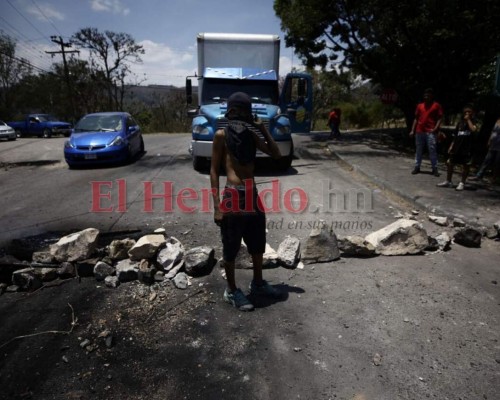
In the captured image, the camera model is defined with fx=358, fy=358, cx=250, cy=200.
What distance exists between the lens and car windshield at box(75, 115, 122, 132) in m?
10.8

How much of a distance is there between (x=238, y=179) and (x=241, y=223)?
1.24 feet

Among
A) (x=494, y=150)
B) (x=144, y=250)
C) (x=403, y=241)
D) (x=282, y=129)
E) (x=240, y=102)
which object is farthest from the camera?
(x=282, y=129)

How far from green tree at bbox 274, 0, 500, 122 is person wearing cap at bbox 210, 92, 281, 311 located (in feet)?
36.9

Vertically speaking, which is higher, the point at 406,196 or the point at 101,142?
the point at 101,142

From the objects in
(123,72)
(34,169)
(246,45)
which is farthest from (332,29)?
(123,72)

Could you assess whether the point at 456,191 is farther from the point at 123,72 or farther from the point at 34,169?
the point at 123,72

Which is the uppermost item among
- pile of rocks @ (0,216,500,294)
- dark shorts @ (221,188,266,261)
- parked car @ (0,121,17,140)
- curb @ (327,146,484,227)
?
parked car @ (0,121,17,140)

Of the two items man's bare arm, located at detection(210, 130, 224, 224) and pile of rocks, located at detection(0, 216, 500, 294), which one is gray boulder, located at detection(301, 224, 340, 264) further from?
man's bare arm, located at detection(210, 130, 224, 224)

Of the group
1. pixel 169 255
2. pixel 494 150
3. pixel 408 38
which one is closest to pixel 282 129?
pixel 494 150

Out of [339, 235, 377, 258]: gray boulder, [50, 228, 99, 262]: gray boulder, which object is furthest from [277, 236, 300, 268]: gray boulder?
[50, 228, 99, 262]: gray boulder

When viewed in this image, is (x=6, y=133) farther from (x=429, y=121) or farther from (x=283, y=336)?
(x=283, y=336)

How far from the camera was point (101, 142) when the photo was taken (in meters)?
10.1

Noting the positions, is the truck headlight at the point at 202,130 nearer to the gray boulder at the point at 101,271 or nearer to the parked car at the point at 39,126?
the gray boulder at the point at 101,271

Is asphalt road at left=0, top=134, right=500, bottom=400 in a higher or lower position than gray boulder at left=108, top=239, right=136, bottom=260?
lower
